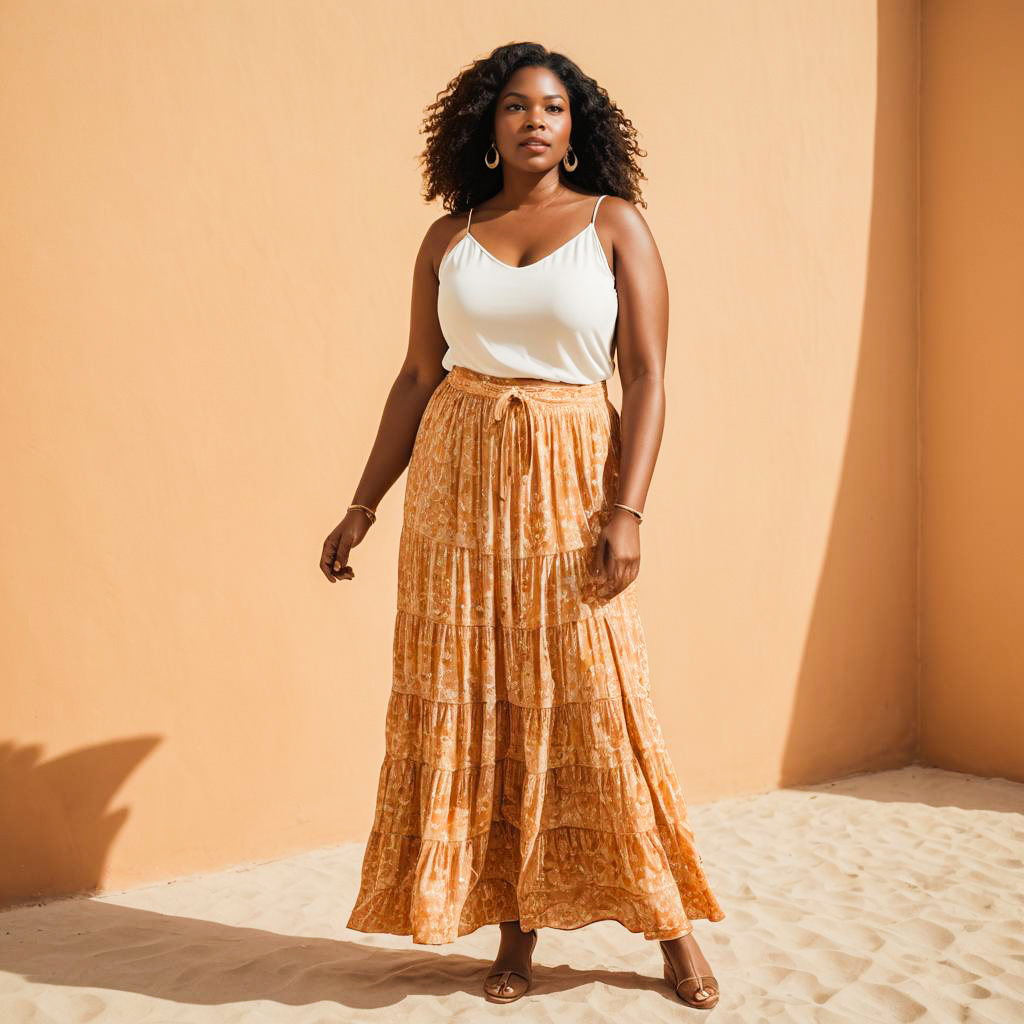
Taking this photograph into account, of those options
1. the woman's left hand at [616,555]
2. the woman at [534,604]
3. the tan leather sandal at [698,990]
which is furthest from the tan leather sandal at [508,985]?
the woman's left hand at [616,555]

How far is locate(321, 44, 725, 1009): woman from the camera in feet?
8.66

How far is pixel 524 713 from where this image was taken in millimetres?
2668

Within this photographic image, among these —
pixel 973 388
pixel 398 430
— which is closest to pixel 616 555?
pixel 398 430

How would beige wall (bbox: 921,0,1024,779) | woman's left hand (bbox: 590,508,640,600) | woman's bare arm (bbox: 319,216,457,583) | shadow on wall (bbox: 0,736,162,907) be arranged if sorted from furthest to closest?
beige wall (bbox: 921,0,1024,779), shadow on wall (bbox: 0,736,162,907), woman's bare arm (bbox: 319,216,457,583), woman's left hand (bbox: 590,508,640,600)

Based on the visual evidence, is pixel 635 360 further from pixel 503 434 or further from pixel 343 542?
pixel 343 542

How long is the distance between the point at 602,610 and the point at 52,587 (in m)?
1.87

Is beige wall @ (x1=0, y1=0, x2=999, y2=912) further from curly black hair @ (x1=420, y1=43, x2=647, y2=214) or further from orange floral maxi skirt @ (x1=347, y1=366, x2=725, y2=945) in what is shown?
orange floral maxi skirt @ (x1=347, y1=366, x2=725, y2=945)

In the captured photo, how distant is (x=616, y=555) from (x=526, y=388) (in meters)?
0.45

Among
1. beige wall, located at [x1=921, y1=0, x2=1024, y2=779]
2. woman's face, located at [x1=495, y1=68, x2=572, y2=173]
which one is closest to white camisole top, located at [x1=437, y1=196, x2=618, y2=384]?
woman's face, located at [x1=495, y1=68, x2=572, y2=173]

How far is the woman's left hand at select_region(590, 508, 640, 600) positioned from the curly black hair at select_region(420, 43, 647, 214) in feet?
2.85

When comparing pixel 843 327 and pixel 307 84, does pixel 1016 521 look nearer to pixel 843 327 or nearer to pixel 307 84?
pixel 843 327

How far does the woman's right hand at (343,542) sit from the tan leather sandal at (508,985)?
1010mm

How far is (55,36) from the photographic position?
3527 millimetres

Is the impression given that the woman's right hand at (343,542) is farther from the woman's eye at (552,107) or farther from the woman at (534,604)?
the woman's eye at (552,107)
